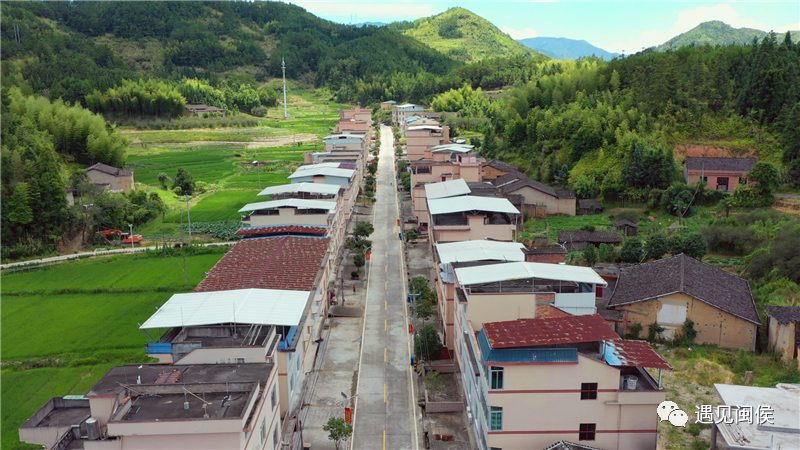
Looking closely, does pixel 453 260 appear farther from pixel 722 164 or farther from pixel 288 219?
pixel 722 164

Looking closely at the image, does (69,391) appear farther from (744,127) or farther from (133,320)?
(744,127)

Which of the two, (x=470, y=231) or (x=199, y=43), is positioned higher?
(x=199, y=43)

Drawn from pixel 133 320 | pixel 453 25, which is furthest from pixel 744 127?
pixel 453 25

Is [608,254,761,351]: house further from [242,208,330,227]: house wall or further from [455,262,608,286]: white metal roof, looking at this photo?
[242,208,330,227]: house wall

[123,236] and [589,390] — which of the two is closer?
[589,390]

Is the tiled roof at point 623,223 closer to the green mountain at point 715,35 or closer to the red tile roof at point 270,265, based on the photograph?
the red tile roof at point 270,265

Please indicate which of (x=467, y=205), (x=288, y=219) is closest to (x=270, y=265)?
(x=288, y=219)

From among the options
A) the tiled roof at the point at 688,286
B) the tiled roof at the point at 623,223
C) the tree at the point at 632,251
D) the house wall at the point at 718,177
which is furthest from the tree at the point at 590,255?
the house wall at the point at 718,177
